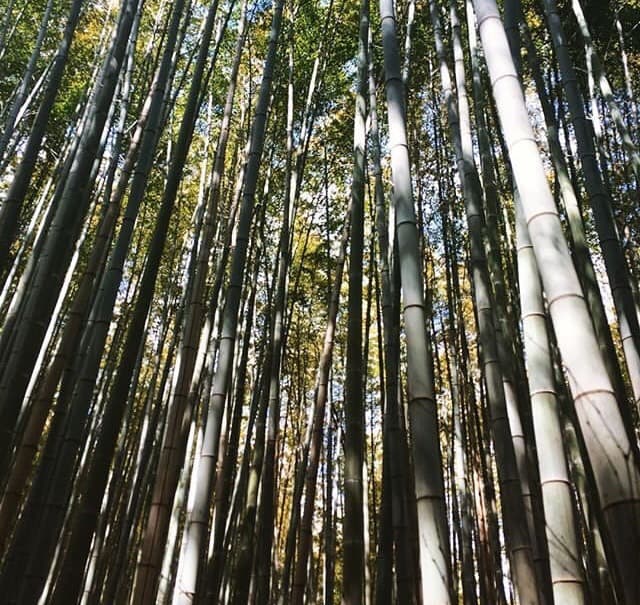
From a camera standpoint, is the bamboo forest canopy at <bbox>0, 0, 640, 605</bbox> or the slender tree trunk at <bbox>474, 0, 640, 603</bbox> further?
the bamboo forest canopy at <bbox>0, 0, 640, 605</bbox>

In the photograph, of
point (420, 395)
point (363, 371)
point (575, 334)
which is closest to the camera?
point (575, 334)

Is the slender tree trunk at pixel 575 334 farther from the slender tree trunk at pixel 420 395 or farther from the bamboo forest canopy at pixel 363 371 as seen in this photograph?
the slender tree trunk at pixel 420 395

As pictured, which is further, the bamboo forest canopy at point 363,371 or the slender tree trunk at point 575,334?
the bamboo forest canopy at point 363,371

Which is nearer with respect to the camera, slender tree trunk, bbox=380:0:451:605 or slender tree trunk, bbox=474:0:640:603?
slender tree trunk, bbox=474:0:640:603

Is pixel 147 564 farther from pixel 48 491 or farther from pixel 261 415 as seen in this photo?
pixel 261 415

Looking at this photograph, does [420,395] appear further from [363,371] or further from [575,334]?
[363,371]

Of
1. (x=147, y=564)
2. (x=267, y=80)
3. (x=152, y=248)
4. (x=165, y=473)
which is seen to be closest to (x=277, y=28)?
(x=267, y=80)

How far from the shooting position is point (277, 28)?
277cm

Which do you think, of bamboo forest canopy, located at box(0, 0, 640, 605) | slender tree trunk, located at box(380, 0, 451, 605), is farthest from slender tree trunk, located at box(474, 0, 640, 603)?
slender tree trunk, located at box(380, 0, 451, 605)

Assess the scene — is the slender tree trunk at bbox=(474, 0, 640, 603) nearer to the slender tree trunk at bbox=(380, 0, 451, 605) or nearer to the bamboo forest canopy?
the bamboo forest canopy

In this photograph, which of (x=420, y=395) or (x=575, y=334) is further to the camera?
(x=420, y=395)

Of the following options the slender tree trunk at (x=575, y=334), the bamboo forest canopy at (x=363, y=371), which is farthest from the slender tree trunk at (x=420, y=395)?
the slender tree trunk at (x=575, y=334)

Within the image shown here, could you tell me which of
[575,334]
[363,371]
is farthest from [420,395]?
[363,371]

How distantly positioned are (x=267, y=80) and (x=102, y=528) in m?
2.90
